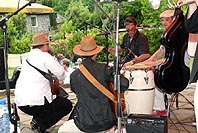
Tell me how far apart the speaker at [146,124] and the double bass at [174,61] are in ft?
2.33

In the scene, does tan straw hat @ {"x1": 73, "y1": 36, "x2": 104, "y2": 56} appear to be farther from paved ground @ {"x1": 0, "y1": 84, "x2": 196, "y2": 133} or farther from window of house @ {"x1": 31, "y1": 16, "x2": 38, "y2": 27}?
window of house @ {"x1": 31, "y1": 16, "x2": 38, "y2": 27}

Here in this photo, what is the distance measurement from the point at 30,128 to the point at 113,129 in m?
1.43

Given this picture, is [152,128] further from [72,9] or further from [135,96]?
[72,9]

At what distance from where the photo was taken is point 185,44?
3.63 meters

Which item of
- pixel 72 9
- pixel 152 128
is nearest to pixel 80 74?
pixel 152 128

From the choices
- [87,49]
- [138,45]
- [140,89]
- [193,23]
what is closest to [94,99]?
[87,49]

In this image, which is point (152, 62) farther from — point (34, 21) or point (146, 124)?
point (34, 21)

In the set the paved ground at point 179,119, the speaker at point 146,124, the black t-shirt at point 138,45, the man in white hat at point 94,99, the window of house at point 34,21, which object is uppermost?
the window of house at point 34,21

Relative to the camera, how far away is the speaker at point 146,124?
3023mm

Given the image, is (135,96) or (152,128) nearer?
(152,128)

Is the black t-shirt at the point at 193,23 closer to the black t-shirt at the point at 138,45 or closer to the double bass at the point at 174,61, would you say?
the double bass at the point at 174,61

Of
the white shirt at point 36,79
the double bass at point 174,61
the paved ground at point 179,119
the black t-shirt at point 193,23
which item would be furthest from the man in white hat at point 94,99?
the paved ground at point 179,119

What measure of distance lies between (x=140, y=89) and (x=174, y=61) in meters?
0.49

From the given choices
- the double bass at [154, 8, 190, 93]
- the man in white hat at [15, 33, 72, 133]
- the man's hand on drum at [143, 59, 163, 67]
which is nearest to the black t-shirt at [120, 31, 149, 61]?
the man's hand on drum at [143, 59, 163, 67]
